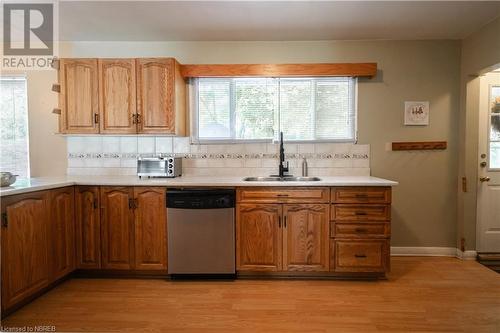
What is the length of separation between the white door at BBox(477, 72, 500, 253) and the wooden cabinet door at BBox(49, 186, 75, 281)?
13.8ft

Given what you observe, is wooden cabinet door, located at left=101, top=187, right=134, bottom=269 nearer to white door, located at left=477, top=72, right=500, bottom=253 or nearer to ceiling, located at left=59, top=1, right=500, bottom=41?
ceiling, located at left=59, top=1, right=500, bottom=41

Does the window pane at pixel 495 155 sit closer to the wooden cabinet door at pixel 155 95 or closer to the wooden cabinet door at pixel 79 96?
the wooden cabinet door at pixel 155 95

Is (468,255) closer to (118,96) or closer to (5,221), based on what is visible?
(118,96)

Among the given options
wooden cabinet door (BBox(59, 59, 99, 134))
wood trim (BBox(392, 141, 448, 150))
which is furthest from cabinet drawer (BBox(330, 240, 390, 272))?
wooden cabinet door (BBox(59, 59, 99, 134))

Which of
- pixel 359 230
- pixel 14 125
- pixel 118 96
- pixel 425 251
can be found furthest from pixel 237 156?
pixel 14 125

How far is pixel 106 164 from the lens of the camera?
3.29 metres

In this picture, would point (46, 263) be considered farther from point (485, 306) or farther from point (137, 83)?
point (485, 306)

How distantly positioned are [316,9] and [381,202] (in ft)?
5.88

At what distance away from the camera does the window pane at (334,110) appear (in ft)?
10.6

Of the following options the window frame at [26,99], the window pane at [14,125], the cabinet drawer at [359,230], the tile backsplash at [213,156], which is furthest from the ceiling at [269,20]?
the cabinet drawer at [359,230]

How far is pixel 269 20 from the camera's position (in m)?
2.69

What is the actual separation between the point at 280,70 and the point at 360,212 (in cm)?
168

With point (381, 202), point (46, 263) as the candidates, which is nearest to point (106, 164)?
point (46, 263)

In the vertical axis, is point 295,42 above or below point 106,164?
above
